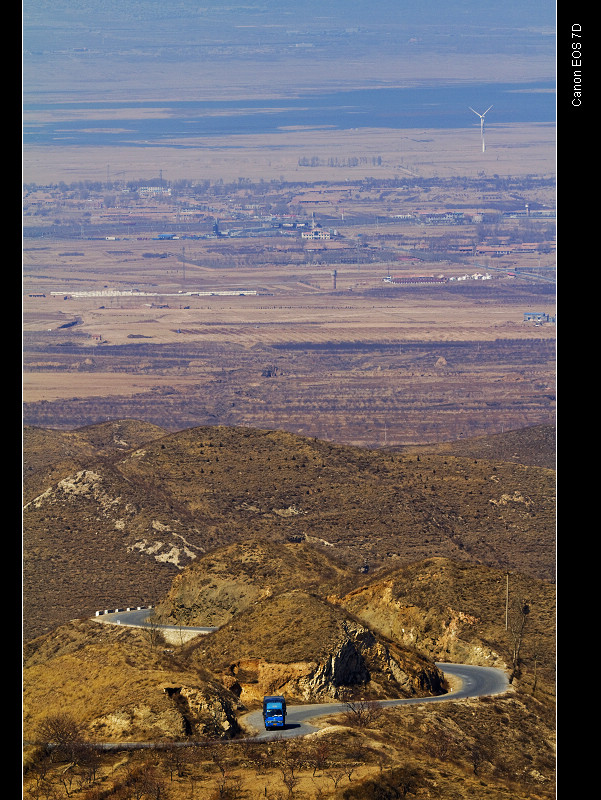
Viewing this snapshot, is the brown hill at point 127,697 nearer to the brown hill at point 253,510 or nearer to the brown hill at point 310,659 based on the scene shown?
the brown hill at point 310,659

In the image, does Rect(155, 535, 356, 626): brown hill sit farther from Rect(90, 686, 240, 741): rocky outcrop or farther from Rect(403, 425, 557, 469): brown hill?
Rect(403, 425, 557, 469): brown hill

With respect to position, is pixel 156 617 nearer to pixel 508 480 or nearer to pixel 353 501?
pixel 353 501

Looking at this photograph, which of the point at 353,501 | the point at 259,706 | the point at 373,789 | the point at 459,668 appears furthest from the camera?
the point at 353,501

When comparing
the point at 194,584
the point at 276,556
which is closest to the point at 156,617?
the point at 194,584

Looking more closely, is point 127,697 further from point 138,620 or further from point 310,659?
point 138,620

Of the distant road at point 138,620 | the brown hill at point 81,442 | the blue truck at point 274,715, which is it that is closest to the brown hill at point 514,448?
the brown hill at point 81,442

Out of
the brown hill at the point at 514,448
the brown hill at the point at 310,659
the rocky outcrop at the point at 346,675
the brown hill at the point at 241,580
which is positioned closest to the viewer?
the rocky outcrop at the point at 346,675
